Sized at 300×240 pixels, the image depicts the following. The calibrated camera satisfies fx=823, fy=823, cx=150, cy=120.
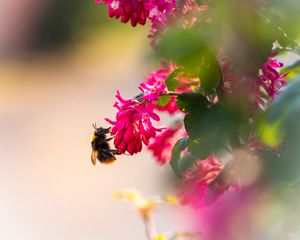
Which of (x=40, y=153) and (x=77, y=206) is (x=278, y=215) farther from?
(x=40, y=153)

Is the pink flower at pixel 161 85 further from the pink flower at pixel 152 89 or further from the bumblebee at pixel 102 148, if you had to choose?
the bumblebee at pixel 102 148

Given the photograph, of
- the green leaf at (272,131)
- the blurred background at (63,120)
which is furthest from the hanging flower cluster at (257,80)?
the blurred background at (63,120)

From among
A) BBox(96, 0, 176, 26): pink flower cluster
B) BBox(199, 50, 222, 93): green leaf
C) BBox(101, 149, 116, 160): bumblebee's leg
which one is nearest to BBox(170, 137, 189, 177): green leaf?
BBox(199, 50, 222, 93): green leaf

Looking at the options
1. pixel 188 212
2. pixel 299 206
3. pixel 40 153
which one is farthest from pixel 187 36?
pixel 40 153

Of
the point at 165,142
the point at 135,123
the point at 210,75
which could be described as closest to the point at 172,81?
the point at 135,123

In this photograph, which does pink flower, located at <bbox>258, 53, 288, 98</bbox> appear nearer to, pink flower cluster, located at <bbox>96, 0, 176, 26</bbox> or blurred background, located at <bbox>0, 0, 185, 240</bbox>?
pink flower cluster, located at <bbox>96, 0, 176, 26</bbox>

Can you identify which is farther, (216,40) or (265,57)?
(265,57)
